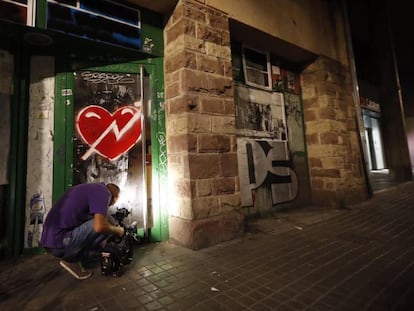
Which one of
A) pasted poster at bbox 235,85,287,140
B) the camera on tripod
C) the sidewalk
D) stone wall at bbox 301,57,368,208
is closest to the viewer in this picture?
the sidewalk

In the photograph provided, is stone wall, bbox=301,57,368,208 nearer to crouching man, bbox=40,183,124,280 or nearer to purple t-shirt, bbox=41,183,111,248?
crouching man, bbox=40,183,124,280

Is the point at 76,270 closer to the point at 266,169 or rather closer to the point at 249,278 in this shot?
the point at 249,278

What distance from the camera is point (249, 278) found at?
2.24 metres

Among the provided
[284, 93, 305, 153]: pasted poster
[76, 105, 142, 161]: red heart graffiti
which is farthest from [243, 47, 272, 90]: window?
[76, 105, 142, 161]: red heart graffiti

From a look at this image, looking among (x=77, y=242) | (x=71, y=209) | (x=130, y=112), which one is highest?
(x=130, y=112)

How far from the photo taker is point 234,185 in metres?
3.56

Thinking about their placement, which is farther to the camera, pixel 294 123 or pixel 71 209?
pixel 294 123

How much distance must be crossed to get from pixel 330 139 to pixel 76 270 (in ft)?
17.8

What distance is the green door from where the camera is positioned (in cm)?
317

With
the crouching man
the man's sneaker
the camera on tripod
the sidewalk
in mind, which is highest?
the crouching man

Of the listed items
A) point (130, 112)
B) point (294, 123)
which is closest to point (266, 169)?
point (294, 123)

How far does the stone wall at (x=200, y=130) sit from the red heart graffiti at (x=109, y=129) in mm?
531

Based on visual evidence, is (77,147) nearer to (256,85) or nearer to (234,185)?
(234,185)

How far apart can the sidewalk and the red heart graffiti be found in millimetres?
1452
